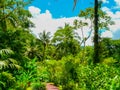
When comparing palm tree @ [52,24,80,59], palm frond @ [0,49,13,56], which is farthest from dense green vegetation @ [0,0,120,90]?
palm tree @ [52,24,80,59]

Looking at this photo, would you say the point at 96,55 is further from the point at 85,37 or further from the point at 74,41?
the point at 74,41

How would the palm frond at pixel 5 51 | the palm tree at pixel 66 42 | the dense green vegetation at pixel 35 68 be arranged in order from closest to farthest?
the dense green vegetation at pixel 35 68 < the palm frond at pixel 5 51 < the palm tree at pixel 66 42

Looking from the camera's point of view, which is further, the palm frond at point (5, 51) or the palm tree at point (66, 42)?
the palm tree at point (66, 42)

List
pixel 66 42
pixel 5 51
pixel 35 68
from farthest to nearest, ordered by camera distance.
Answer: pixel 66 42, pixel 35 68, pixel 5 51

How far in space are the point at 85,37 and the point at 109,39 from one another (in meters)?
5.30

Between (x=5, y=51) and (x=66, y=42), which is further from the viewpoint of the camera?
(x=66, y=42)

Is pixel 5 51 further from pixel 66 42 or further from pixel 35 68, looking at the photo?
pixel 66 42

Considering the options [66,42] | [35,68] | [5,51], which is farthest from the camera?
[66,42]

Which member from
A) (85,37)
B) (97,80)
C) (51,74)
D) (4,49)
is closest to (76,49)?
(85,37)

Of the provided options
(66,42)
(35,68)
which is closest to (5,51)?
(35,68)

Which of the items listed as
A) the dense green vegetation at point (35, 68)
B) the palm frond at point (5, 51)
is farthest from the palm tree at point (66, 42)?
the palm frond at point (5, 51)

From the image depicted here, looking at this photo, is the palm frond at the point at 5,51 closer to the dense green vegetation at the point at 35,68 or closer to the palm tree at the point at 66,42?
the dense green vegetation at the point at 35,68

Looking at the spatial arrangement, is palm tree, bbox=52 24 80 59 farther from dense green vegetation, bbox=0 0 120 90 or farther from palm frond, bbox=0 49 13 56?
palm frond, bbox=0 49 13 56

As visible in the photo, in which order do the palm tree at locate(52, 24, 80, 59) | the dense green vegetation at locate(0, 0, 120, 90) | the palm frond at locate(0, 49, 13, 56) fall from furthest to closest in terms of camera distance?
the palm tree at locate(52, 24, 80, 59) → the palm frond at locate(0, 49, 13, 56) → the dense green vegetation at locate(0, 0, 120, 90)
